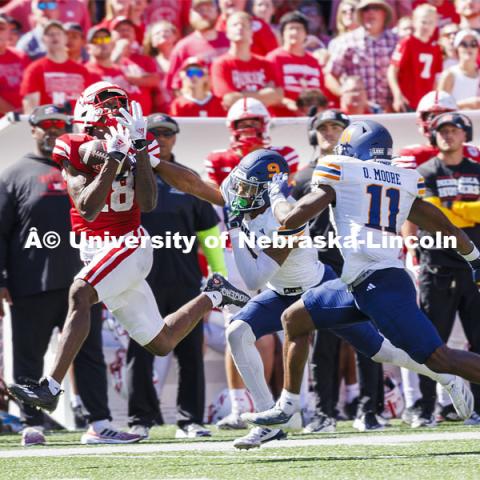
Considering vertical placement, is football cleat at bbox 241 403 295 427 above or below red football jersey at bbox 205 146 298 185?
below

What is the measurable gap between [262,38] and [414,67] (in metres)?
1.49

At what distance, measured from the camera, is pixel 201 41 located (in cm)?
1035

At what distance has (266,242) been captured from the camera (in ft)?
19.9

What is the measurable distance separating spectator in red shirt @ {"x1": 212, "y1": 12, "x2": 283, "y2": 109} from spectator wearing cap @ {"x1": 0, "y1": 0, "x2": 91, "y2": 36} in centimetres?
181

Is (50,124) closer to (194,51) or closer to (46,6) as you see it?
(194,51)

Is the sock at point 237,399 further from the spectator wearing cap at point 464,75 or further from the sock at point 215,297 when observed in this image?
the spectator wearing cap at point 464,75

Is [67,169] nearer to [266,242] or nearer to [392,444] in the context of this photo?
[266,242]

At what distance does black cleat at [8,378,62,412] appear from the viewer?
556 cm

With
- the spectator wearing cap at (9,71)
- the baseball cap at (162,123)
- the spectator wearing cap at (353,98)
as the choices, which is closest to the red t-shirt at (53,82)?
the spectator wearing cap at (9,71)

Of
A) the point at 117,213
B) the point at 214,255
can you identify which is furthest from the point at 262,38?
the point at 117,213

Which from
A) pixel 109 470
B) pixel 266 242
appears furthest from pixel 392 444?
pixel 109 470

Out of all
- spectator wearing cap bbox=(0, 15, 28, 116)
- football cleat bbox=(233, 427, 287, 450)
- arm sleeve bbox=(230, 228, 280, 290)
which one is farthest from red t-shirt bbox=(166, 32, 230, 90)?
football cleat bbox=(233, 427, 287, 450)

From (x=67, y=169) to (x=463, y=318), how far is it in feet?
9.49

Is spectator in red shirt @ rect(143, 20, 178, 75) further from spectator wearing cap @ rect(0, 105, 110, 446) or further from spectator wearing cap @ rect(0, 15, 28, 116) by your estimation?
spectator wearing cap @ rect(0, 105, 110, 446)
